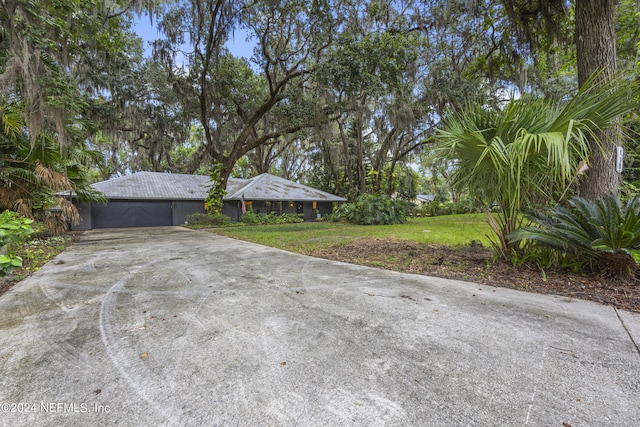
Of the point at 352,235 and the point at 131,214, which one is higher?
the point at 131,214

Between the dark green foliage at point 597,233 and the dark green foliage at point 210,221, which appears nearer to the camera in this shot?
the dark green foliage at point 597,233

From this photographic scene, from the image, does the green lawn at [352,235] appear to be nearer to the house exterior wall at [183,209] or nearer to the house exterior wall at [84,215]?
the house exterior wall at [183,209]

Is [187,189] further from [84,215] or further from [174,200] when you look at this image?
[84,215]

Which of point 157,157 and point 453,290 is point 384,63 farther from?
point 157,157

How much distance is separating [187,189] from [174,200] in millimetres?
1288

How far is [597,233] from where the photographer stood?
3.02 m

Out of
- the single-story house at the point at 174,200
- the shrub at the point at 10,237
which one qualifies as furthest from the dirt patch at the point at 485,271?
the single-story house at the point at 174,200

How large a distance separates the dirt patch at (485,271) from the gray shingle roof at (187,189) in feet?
40.8

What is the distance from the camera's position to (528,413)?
125 centimetres

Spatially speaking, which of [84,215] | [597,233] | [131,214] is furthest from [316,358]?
[84,215]

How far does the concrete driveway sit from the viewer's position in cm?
128

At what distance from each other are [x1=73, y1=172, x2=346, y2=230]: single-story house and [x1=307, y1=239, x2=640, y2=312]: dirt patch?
40.5 feet

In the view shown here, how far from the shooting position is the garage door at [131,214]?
1515cm

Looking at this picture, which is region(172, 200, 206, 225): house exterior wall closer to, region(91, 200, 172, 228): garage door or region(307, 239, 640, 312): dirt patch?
region(91, 200, 172, 228): garage door
